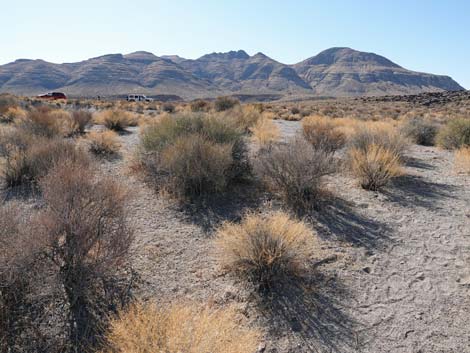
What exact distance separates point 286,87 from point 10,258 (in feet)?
573

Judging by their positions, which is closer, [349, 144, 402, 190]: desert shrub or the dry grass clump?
[349, 144, 402, 190]: desert shrub

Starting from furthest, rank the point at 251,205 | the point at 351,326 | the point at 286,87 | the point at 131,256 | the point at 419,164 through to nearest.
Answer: the point at 286,87 → the point at 419,164 → the point at 251,205 → the point at 131,256 → the point at 351,326

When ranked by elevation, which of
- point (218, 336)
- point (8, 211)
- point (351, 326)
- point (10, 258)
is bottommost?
point (351, 326)

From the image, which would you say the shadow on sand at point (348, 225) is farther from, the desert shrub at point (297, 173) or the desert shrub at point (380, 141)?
the desert shrub at point (380, 141)

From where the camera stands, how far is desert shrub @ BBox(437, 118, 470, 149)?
1349cm

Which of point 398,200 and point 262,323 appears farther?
point 398,200

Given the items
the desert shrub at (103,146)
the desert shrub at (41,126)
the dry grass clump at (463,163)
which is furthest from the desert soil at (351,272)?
the desert shrub at (41,126)

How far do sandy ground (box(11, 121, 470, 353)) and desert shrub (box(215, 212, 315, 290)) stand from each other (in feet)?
0.65

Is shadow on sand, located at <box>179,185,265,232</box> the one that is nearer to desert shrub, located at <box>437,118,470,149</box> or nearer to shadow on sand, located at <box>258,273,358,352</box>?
shadow on sand, located at <box>258,273,358,352</box>

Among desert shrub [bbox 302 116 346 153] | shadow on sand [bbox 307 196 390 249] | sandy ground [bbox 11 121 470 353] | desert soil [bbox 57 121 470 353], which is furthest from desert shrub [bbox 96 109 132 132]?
shadow on sand [bbox 307 196 390 249]

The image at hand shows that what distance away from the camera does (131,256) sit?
500cm

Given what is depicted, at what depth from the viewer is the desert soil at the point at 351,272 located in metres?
3.67

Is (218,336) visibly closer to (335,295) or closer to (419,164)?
(335,295)

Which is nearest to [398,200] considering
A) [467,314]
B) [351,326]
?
[467,314]
